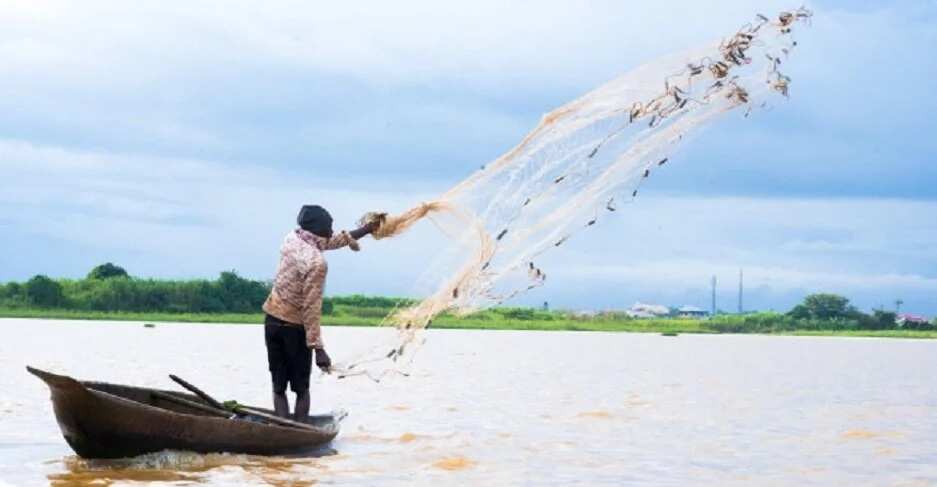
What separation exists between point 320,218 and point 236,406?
1.87 meters

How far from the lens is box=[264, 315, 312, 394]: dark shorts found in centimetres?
1225

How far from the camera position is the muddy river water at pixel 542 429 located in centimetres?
1180

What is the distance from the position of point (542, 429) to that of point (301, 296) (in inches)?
207

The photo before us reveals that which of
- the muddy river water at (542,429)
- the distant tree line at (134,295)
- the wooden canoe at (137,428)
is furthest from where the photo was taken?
the distant tree line at (134,295)

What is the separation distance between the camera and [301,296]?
1217 cm

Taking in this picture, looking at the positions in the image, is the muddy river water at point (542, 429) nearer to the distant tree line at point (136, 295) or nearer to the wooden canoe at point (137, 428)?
the wooden canoe at point (137, 428)

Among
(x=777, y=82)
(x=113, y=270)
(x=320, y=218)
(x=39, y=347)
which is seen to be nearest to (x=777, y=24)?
(x=777, y=82)

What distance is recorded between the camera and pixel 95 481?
10.8 meters

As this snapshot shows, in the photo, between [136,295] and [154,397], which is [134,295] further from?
[154,397]

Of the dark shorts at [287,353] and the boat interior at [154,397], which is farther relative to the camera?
the boat interior at [154,397]

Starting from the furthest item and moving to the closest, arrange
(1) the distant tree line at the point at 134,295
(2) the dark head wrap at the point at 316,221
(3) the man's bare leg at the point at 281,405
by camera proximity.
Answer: (1) the distant tree line at the point at 134,295 → (3) the man's bare leg at the point at 281,405 → (2) the dark head wrap at the point at 316,221

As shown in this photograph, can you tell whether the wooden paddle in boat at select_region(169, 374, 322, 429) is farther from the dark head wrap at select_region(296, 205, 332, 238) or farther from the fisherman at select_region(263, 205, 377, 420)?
the dark head wrap at select_region(296, 205, 332, 238)

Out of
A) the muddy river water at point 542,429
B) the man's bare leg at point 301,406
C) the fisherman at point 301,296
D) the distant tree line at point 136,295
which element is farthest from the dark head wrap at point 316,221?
the distant tree line at point 136,295

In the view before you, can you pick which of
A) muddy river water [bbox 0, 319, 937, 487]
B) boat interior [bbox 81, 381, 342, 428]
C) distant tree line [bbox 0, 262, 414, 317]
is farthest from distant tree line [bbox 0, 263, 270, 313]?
boat interior [bbox 81, 381, 342, 428]
